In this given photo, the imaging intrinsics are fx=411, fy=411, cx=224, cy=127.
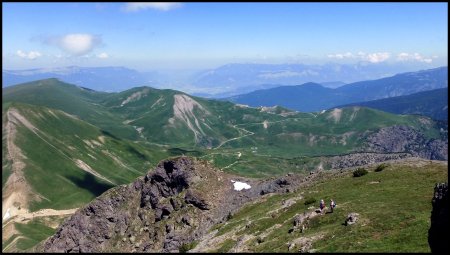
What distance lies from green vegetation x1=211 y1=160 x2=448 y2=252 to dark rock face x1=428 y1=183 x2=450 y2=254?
21.6ft

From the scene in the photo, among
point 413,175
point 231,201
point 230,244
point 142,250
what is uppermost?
point 413,175

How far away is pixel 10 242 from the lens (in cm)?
17912

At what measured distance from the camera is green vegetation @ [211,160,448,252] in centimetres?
A: 4709

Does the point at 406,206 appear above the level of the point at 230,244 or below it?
above

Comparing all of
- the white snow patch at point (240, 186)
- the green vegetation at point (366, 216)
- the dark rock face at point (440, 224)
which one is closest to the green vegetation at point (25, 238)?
the white snow patch at point (240, 186)

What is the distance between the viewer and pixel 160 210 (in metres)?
116

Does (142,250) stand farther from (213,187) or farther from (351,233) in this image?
(351,233)

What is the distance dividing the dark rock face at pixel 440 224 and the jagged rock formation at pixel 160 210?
71581mm

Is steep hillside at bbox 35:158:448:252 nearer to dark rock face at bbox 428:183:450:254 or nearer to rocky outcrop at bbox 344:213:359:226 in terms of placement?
rocky outcrop at bbox 344:213:359:226

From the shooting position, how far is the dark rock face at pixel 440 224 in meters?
32.0

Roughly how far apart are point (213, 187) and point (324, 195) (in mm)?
45118

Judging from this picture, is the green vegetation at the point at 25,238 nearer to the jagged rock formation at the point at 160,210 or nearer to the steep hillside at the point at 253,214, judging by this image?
the jagged rock formation at the point at 160,210

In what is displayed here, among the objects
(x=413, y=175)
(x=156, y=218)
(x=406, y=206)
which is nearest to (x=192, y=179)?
(x=156, y=218)

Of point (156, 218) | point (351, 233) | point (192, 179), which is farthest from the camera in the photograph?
point (192, 179)
